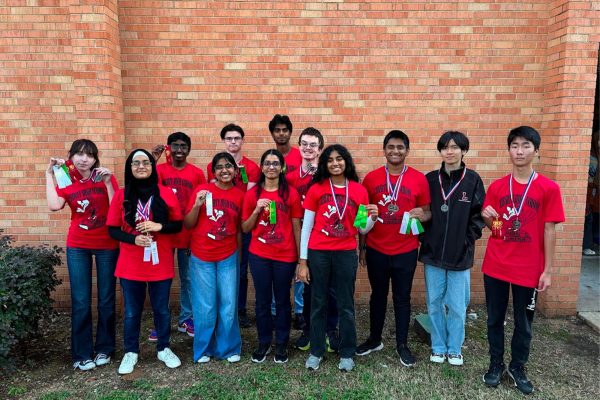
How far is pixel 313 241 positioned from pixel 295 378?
4.12ft

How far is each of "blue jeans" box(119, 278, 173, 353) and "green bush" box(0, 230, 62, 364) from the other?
88 cm

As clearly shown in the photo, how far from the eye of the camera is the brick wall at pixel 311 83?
4934mm

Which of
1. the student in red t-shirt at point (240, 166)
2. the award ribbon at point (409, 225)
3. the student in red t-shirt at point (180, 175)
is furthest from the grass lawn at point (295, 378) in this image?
the award ribbon at point (409, 225)

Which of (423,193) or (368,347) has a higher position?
(423,193)

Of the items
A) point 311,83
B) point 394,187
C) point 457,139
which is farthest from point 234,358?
point 311,83

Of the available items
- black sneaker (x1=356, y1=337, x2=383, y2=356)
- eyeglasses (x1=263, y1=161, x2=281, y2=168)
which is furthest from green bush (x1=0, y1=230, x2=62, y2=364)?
black sneaker (x1=356, y1=337, x2=383, y2=356)

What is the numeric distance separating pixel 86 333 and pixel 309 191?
2539 millimetres

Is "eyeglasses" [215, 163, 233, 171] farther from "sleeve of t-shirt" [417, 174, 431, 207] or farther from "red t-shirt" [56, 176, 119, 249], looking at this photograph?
"sleeve of t-shirt" [417, 174, 431, 207]

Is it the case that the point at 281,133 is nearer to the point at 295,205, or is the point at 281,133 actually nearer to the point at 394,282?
the point at 295,205

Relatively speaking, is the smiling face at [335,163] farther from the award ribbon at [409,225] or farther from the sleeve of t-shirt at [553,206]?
the sleeve of t-shirt at [553,206]

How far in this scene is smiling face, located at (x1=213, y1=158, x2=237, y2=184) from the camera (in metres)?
3.73

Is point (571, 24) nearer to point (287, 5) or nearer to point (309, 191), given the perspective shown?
point (287, 5)

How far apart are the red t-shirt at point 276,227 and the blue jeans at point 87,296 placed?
138cm

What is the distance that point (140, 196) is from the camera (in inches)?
144
